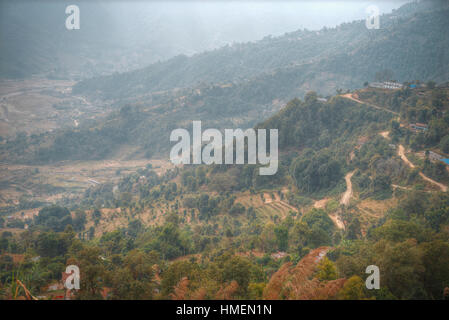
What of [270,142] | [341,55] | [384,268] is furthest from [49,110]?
[384,268]

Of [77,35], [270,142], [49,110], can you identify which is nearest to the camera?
[270,142]

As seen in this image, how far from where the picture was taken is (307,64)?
10088cm

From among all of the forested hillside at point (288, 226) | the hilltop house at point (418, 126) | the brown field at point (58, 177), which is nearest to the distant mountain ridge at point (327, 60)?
the hilltop house at point (418, 126)

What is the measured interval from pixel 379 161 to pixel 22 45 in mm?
170671

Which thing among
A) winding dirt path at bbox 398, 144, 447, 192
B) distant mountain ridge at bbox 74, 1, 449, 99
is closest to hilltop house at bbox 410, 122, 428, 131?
winding dirt path at bbox 398, 144, 447, 192

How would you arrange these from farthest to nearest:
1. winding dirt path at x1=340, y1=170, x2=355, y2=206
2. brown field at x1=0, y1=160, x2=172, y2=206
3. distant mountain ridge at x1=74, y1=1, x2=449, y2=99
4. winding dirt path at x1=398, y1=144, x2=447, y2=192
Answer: distant mountain ridge at x1=74, y1=1, x2=449, y2=99 → brown field at x1=0, y1=160, x2=172, y2=206 → winding dirt path at x1=340, y1=170, x2=355, y2=206 → winding dirt path at x1=398, y1=144, x2=447, y2=192

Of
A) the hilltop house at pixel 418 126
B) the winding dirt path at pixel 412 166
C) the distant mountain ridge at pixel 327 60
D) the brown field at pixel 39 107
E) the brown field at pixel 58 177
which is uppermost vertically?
the distant mountain ridge at pixel 327 60

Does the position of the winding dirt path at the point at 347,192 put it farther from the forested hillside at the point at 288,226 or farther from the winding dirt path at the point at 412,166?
the winding dirt path at the point at 412,166

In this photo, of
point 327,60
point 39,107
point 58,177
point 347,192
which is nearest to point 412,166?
point 347,192

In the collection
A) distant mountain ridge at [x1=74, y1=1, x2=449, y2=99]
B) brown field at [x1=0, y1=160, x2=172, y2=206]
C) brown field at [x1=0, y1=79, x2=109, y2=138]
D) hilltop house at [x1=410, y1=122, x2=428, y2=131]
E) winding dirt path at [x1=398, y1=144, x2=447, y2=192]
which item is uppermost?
distant mountain ridge at [x1=74, y1=1, x2=449, y2=99]

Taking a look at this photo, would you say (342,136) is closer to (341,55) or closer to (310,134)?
(310,134)

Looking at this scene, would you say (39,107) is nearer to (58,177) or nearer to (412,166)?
(58,177)

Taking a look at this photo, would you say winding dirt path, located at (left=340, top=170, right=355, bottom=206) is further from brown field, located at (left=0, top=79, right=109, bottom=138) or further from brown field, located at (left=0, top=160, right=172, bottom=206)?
brown field, located at (left=0, top=79, right=109, bottom=138)

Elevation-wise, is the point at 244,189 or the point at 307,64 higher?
the point at 307,64
